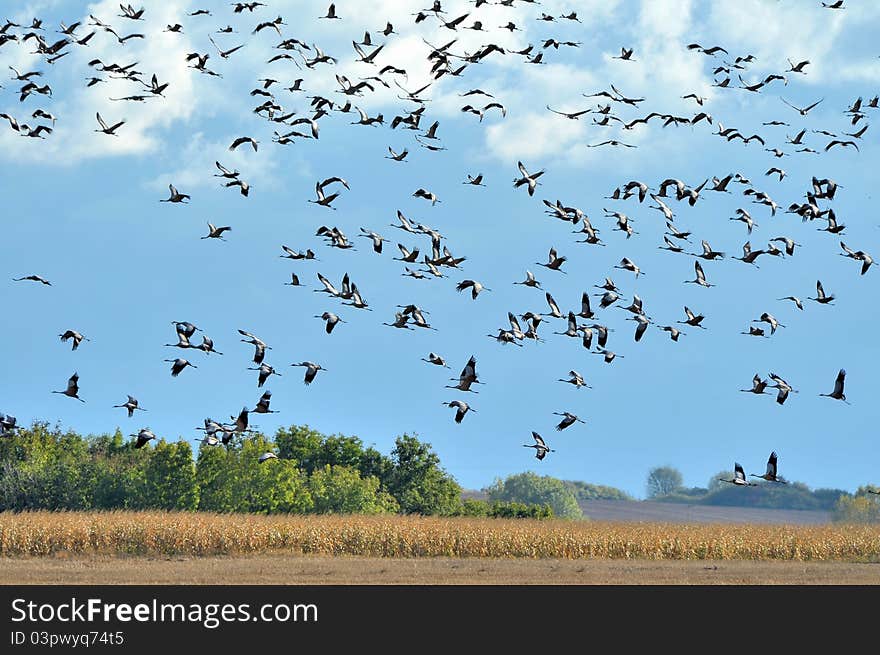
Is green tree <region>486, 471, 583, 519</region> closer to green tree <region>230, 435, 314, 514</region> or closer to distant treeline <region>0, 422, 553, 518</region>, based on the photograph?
distant treeline <region>0, 422, 553, 518</region>

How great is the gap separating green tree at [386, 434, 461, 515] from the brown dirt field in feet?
112

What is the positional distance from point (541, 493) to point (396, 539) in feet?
392

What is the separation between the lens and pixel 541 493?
182375 millimetres

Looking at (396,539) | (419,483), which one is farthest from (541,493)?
(396,539)

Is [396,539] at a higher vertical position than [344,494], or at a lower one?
lower

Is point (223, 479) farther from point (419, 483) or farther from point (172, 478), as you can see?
point (419, 483)

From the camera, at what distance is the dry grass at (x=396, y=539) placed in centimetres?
6103

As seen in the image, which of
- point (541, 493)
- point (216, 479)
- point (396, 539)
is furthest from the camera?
point (541, 493)


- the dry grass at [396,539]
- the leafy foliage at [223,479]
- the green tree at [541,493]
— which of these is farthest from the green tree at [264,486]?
the green tree at [541,493]

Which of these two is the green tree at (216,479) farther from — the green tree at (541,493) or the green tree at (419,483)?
the green tree at (541,493)

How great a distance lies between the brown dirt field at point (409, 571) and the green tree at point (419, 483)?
34.2 metres
